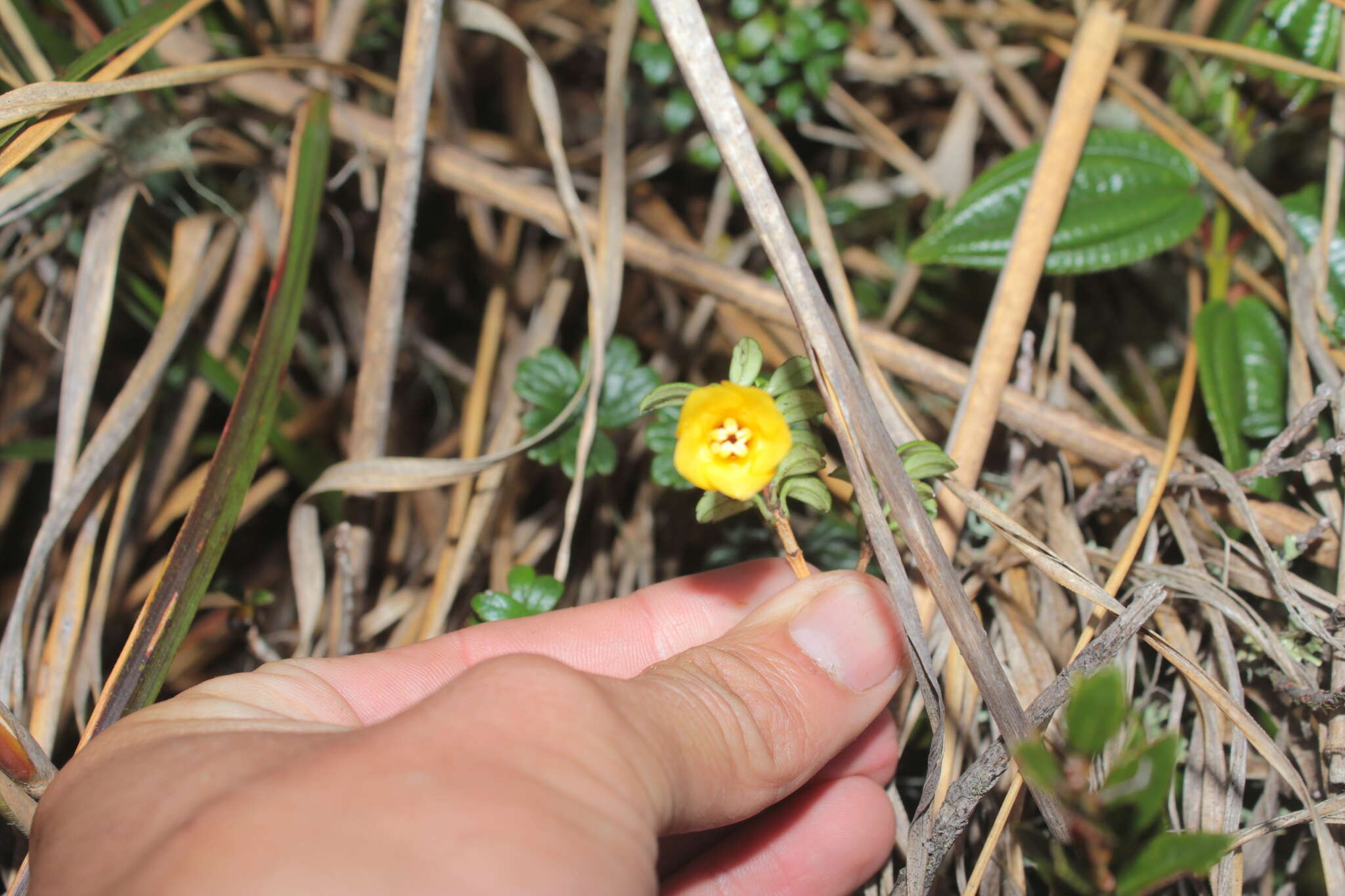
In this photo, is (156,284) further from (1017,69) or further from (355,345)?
(1017,69)

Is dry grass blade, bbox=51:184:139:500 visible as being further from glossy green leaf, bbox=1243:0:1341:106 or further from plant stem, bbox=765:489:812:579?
glossy green leaf, bbox=1243:0:1341:106

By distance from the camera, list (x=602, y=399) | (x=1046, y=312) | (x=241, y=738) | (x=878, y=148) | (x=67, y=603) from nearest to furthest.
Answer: (x=241, y=738) → (x=67, y=603) → (x=602, y=399) → (x=1046, y=312) → (x=878, y=148)

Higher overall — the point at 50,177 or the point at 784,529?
the point at 50,177

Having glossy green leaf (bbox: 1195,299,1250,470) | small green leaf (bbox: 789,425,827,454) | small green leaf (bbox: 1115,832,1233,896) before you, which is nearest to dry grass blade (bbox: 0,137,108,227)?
small green leaf (bbox: 789,425,827,454)

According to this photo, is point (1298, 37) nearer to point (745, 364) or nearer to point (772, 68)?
point (772, 68)

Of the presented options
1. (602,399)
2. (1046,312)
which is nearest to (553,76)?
(602,399)

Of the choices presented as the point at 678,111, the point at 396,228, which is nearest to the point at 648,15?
the point at 678,111

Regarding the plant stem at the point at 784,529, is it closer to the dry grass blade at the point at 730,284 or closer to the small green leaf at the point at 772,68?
the dry grass blade at the point at 730,284
